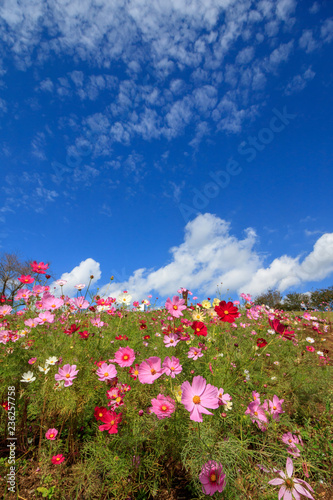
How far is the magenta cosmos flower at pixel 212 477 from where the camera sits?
117 centimetres

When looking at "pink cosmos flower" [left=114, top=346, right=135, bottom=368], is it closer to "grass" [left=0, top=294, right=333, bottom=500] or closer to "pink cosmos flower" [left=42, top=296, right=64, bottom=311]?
"grass" [left=0, top=294, right=333, bottom=500]

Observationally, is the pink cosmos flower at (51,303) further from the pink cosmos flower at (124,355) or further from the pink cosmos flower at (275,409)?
the pink cosmos flower at (275,409)

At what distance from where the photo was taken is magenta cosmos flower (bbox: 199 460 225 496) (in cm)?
117

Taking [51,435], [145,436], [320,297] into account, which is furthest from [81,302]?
[320,297]

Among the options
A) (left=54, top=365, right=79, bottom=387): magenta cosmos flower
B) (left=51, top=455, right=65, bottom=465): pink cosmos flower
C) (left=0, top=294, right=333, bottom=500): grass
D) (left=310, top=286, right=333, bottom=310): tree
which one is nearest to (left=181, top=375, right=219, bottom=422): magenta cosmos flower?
(left=0, top=294, right=333, bottom=500): grass

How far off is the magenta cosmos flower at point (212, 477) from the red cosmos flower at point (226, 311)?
713mm

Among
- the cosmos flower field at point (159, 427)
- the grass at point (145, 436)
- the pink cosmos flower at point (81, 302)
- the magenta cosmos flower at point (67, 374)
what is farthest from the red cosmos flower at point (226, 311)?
the pink cosmos flower at point (81, 302)

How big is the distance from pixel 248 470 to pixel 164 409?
70cm

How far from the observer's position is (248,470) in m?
1.51

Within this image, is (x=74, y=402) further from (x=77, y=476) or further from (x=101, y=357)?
(x=101, y=357)

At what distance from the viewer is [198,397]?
113 centimetres

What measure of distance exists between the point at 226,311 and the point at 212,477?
816 millimetres

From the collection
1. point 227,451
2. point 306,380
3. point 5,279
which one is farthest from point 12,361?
point 5,279

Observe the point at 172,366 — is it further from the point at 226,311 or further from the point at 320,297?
the point at 320,297
